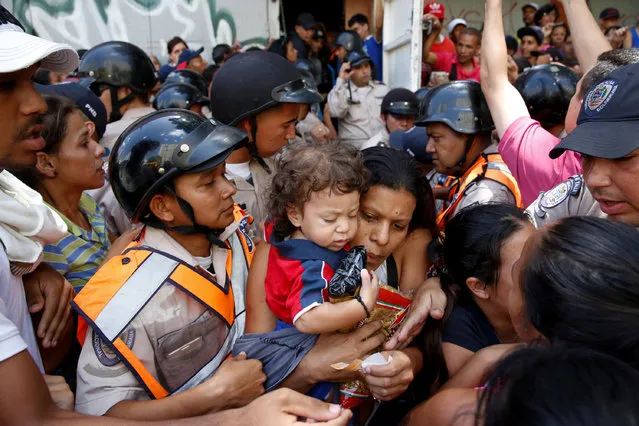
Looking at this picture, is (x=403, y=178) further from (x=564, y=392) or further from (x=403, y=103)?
(x=403, y=103)

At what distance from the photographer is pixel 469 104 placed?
3.13 meters

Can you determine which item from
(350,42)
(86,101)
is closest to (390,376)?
(86,101)

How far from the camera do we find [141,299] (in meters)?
1.83

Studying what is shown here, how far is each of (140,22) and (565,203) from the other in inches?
428

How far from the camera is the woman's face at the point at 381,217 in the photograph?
2242mm

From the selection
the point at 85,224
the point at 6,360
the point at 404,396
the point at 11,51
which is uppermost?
the point at 11,51

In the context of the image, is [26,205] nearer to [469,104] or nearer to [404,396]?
[404,396]

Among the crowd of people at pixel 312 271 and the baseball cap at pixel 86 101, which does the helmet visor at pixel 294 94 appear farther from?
the baseball cap at pixel 86 101

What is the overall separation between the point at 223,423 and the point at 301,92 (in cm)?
218

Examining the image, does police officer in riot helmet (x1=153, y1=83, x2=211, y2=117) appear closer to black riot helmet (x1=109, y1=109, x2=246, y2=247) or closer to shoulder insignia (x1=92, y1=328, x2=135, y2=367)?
black riot helmet (x1=109, y1=109, x2=246, y2=247)

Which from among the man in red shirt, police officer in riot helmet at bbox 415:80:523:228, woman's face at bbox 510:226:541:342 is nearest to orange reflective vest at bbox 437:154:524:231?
police officer in riot helmet at bbox 415:80:523:228

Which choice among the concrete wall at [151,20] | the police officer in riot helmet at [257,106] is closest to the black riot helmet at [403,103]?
the police officer in riot helmet at [257,106]

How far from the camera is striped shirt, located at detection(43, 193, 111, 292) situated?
92.3 inches

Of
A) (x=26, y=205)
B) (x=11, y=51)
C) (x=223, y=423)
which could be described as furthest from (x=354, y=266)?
(x=11, y=51)
